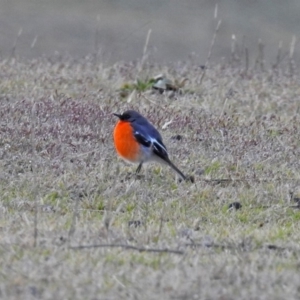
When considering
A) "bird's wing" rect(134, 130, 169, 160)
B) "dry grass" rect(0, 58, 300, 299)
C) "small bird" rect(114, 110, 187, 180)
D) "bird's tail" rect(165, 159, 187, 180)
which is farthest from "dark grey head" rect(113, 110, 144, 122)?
"bird's tail" rect(165, 159, 187, 180)

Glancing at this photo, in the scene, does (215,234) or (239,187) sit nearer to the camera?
(215,234)

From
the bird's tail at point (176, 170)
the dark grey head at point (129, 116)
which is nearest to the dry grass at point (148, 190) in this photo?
the bird's tail at point (176, 170)

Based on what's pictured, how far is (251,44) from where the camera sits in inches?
911

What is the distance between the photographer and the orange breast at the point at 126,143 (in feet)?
27.7

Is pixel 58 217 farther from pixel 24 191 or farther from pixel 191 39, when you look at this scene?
pixel 191 39

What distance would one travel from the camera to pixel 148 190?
25.5 feet

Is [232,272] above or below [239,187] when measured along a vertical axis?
above

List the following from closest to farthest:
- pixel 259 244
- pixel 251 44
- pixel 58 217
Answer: pixel 259 244, pixel 58 217, pixel 251 44

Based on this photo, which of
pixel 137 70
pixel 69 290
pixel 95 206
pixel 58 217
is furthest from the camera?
pixel 137 70

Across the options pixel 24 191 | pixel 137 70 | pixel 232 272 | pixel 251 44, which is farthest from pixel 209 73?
pixel 251 44

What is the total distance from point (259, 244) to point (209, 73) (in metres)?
6.76

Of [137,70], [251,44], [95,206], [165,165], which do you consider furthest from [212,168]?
[251,44]

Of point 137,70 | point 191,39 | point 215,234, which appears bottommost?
point 191,39

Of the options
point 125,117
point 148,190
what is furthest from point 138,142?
point 148,190
